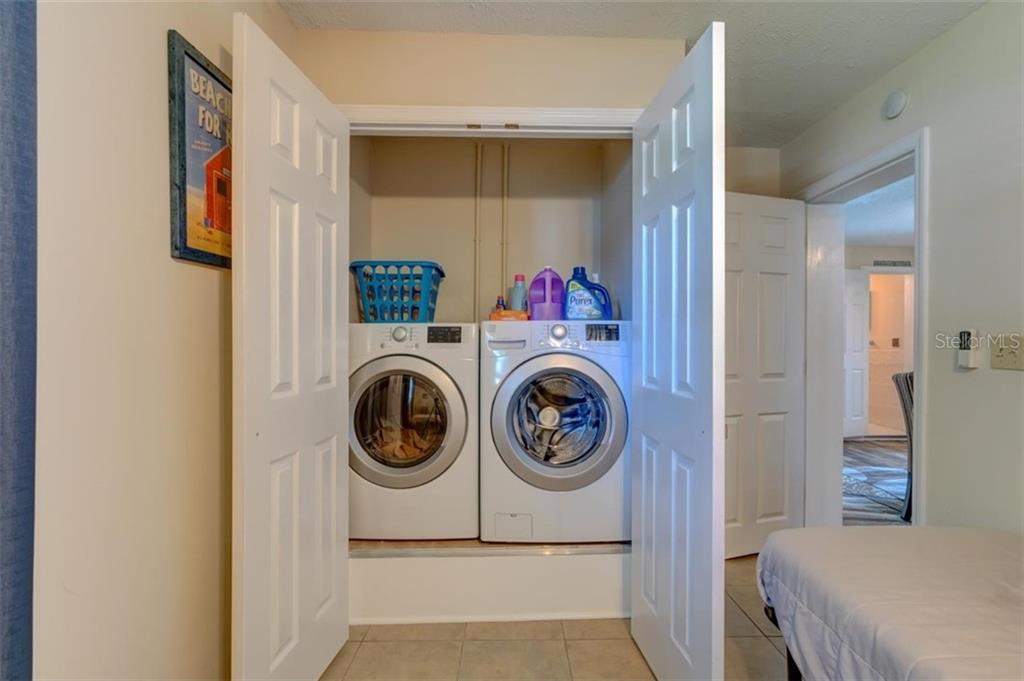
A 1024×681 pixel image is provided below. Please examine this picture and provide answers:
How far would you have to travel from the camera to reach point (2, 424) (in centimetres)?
69

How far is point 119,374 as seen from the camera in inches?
37.4

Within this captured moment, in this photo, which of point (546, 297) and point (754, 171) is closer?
point (546, 297)

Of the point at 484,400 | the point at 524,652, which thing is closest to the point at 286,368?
the point at 484,400

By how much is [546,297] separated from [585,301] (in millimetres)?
243

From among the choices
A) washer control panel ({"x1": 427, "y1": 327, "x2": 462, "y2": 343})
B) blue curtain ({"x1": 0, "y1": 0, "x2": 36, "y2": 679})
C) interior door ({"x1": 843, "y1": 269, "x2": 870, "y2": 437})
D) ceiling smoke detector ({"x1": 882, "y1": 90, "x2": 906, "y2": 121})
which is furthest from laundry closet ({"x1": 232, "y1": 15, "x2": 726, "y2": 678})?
interior door ({"x1": 843, "y1": 269, "x2": 870, "y2": 437})

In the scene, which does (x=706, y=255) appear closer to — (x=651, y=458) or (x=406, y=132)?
(x=651, y=458)

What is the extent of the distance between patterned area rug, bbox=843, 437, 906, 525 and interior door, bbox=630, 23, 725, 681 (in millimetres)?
2067

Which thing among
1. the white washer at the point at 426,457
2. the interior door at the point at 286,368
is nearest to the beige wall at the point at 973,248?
the white washer at the point at 426,457

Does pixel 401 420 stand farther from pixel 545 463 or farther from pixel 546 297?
pixel 546 297

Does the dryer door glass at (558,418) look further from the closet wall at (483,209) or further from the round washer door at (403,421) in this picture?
the closet wall at (483,209)

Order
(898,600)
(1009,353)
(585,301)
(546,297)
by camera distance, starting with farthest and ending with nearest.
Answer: (546,297) < (585,301) < (1009,353) < (898,600)

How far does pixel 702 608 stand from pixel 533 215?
2.16 m

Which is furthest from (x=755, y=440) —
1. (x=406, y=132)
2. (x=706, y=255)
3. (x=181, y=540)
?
→ (x=181, y=540)

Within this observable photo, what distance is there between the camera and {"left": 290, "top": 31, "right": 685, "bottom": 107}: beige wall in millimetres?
1743
